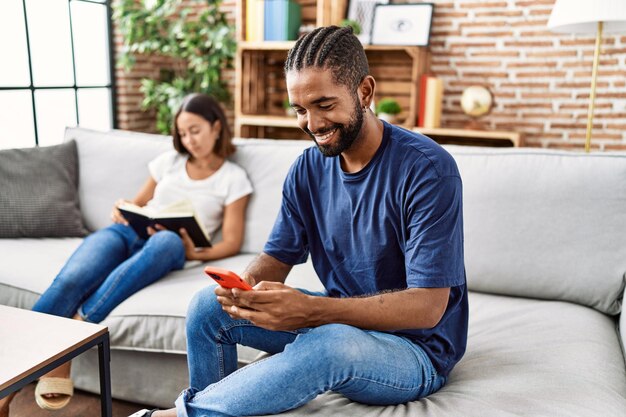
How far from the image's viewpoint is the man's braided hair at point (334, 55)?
119 cm

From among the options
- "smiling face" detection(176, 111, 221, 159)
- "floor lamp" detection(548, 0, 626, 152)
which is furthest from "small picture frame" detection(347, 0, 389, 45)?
"smiling face" detection(176, 111, 221, 159)

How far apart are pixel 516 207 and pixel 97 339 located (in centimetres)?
126

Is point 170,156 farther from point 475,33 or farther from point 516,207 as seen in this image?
point 475,33

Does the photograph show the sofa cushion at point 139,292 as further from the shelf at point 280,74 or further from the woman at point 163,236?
the shelf at point 280,74

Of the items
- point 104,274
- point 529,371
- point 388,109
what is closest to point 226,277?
point 529,371

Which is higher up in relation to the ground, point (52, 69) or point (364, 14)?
point (364, 14)

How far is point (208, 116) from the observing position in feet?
7.20

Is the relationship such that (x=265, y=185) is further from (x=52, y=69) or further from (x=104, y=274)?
(x=52, y=69)

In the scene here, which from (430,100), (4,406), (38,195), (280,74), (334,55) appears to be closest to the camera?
(334,55)

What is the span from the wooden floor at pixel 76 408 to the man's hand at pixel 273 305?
35.8 inches

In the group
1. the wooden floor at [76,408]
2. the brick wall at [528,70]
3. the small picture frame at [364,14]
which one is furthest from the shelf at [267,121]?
the wooden floor at [76,408]

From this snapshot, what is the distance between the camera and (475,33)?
11.0 ft

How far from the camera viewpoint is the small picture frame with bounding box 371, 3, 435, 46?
3271 mm

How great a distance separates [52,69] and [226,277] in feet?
9.92
